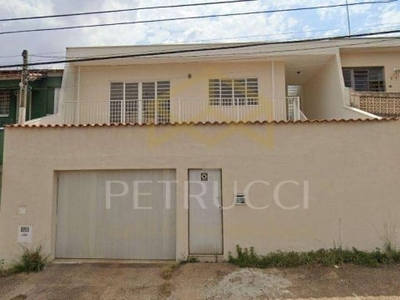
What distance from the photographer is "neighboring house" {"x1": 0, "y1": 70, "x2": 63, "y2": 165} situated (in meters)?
13.7

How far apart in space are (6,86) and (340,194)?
→ 1341 cm

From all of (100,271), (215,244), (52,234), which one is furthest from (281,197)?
(52,234)

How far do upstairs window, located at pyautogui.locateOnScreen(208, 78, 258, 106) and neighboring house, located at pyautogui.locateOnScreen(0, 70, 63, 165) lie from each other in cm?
649

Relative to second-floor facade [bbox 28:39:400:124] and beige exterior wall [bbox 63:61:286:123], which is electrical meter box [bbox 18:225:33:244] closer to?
second-floor facade [bbox 28:39:400:124]

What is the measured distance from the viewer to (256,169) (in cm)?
818

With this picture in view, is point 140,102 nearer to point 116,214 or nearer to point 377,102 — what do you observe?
point 116,214

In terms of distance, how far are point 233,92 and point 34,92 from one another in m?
8.41

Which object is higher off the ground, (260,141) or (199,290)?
(260,141)

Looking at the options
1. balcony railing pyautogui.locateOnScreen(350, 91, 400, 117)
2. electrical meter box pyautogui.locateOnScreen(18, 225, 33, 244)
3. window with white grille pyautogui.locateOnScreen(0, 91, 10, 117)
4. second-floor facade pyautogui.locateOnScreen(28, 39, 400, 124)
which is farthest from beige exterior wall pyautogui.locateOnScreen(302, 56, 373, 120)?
window with white grille pyautogui.locateOnScreen(0, 91, 10, 117)

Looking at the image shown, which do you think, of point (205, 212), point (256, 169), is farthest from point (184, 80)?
point (205, 212)

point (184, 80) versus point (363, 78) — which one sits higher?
point (363, 78)

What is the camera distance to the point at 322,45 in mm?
12234

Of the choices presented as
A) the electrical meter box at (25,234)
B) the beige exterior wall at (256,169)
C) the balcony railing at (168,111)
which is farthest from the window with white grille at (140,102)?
the electrical meter box at (25,234)

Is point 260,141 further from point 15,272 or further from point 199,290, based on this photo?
point 15,272
